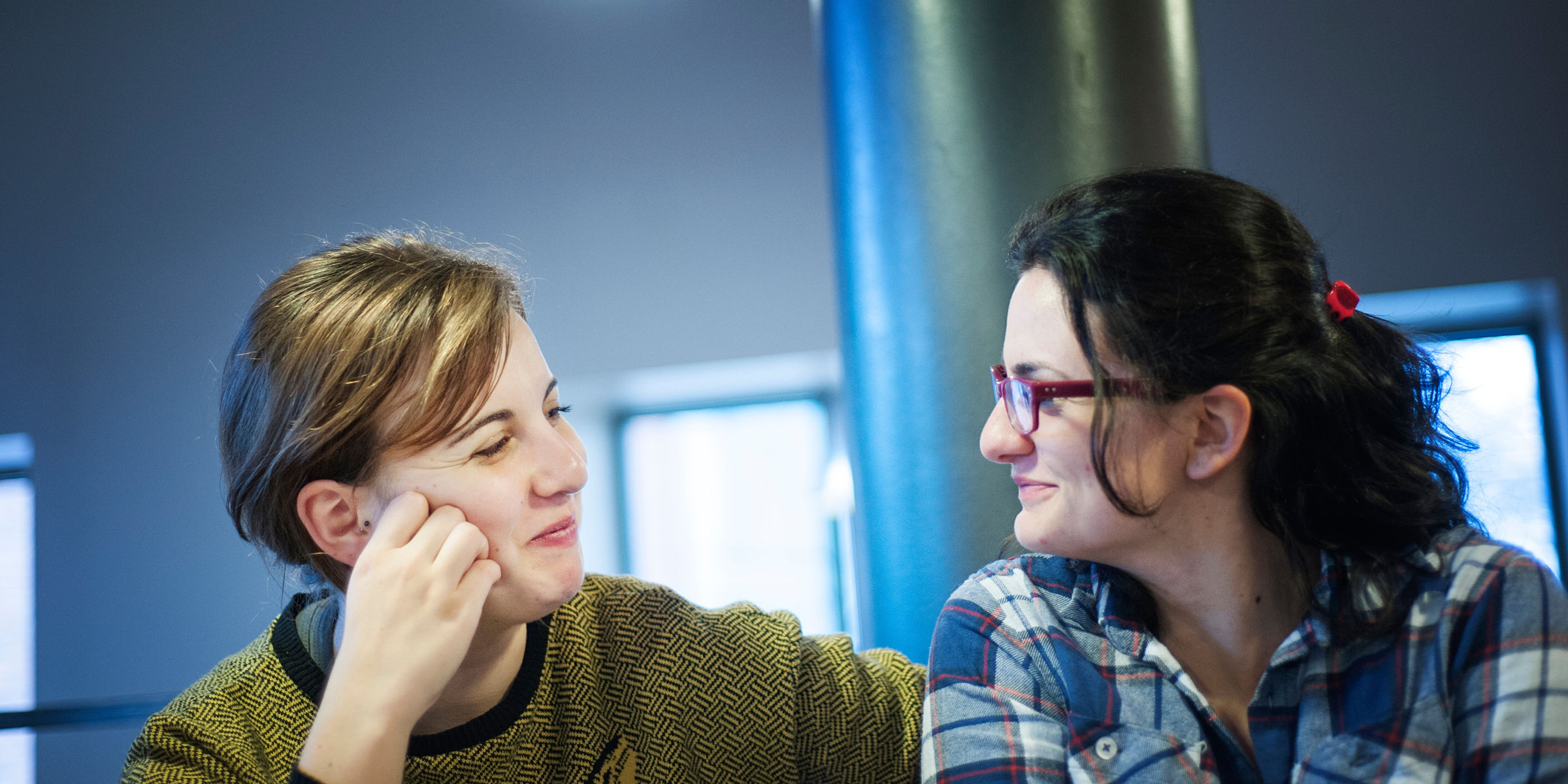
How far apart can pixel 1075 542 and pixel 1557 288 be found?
3.05 m

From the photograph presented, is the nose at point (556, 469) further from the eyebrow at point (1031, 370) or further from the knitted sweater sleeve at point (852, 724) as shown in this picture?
the eyebrow at point (1031, 370)

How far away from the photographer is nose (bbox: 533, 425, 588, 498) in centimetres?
123

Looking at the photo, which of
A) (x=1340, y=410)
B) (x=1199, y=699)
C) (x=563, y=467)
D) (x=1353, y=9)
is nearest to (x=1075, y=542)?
(x=1199, y=699)

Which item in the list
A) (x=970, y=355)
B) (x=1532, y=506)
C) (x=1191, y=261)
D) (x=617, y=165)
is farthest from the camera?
(x=1532, y=506)

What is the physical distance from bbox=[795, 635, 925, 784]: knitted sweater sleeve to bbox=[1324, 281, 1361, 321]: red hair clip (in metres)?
0.72

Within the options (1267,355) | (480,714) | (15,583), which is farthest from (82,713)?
(1267,355)

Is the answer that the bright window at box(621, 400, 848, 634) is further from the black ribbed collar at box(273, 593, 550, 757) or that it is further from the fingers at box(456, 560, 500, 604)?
the fingers at box(456, 560, 500, 604)

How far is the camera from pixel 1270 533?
127 centimetres

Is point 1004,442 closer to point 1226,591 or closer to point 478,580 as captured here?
point 1226,591

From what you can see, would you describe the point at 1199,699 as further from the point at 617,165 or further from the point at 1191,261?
the point at 617,165

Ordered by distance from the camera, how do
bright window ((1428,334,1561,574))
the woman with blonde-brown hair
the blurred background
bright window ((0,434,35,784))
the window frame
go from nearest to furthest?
the woman with blonde-brown hair
the window frame
the blurred background
bright window ((0,434,35,784))
bright window ((1428,334,1561,574))

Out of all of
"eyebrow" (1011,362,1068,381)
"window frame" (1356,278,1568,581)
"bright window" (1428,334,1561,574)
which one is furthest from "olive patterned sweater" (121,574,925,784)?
"bright window" (1428,334,1561,574)

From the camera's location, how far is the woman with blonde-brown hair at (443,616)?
3.79 ft

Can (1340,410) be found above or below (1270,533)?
above
